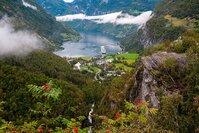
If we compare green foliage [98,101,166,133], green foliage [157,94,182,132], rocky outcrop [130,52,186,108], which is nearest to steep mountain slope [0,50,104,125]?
rocky outcrop [130,52,186,108]

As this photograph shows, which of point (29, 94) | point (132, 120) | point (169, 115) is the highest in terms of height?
point (132, 120)

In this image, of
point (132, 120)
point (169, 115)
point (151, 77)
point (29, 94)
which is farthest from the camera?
point (29, 94)

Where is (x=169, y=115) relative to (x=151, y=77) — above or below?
below

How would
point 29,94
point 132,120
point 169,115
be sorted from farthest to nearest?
point 29,94, point 169,115, point 132,120

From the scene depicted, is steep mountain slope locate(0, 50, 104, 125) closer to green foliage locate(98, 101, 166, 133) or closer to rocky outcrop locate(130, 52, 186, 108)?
rocky outcrop locate(130, 52, 186, 108)

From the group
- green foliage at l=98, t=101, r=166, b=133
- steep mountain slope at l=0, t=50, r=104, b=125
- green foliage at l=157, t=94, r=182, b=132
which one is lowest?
steep mountain slope at l=0, t=50, r=104, b=125

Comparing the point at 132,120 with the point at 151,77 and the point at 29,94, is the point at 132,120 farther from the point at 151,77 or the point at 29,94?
the point at 29,94

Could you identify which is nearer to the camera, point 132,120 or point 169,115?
point 132,120

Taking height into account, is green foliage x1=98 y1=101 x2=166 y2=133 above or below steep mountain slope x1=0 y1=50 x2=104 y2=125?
above

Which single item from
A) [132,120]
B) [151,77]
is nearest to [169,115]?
[151,77]

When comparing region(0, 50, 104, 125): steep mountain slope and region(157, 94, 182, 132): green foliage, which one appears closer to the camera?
region(157, 94, 182, 132): green foliage

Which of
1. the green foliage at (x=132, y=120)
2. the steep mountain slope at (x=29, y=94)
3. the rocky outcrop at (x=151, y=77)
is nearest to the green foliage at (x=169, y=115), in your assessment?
the rocky outcrop at (x=151, y=77)

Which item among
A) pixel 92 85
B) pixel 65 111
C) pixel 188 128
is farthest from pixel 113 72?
pixel 188 128

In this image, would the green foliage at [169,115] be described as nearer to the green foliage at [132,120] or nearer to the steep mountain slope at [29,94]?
the green foliage at [132,120]
